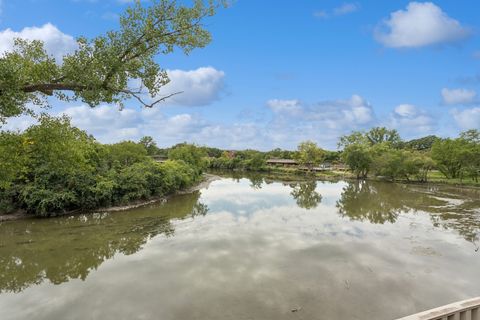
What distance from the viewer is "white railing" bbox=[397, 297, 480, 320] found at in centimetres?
349

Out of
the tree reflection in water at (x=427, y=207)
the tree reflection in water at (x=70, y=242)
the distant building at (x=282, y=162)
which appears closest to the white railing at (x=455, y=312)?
the tree reflection in water at (x=70, y=242)

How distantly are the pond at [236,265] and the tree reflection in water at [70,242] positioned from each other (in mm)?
61

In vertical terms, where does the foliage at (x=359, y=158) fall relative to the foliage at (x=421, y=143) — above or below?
below

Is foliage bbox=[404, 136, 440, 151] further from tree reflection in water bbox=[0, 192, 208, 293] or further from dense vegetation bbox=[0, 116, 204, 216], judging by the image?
tree reflection in water bbox=[0, 192, 208, 293]

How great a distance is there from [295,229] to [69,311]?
12.2 m

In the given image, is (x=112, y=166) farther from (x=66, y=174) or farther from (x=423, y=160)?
(x=423, y=160)

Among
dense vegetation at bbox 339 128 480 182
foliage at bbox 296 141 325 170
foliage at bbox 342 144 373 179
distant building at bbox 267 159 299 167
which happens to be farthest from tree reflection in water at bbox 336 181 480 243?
distant building at bbox 267 159 299 167

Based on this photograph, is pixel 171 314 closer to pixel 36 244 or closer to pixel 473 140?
pixel 36 244

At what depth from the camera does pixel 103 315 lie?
876 centimetres

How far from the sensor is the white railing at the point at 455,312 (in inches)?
137

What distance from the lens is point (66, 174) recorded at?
22.1 m

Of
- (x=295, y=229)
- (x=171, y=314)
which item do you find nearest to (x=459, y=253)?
(x=295, y=229)

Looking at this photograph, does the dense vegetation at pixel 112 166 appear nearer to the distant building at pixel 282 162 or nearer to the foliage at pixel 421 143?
the distant building at pixel 282 162

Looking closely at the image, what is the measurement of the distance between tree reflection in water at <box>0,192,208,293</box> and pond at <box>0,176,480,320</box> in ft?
0.20
